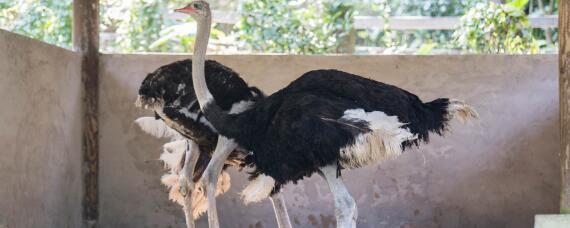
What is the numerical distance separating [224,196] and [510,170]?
2201mm

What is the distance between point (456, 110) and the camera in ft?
16.1

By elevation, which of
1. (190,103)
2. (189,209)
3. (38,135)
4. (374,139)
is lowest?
(189,209)

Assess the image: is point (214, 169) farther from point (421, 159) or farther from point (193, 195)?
point (421, 159)

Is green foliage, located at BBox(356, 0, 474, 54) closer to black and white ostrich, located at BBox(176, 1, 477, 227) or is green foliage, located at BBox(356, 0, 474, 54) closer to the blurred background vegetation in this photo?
the blurred background vegetation

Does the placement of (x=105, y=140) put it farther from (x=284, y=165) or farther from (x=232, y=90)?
(x=284, y=165)

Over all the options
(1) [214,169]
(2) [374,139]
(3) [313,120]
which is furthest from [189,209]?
(2) [374,139]

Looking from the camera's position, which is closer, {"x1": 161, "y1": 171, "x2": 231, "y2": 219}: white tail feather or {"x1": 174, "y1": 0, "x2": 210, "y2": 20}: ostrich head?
{"x1": 174, "y1": 0, "x2": 210, "y2": 20}: ostrich head

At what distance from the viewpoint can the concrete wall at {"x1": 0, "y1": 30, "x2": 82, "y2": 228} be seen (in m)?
5.15

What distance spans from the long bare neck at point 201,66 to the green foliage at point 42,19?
6484mm

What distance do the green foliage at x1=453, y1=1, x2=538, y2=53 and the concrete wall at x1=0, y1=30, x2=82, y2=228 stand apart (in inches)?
173

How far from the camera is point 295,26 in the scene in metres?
10.7

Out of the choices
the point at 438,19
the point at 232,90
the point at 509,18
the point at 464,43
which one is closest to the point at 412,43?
the point at 438,19

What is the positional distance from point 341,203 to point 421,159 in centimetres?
239

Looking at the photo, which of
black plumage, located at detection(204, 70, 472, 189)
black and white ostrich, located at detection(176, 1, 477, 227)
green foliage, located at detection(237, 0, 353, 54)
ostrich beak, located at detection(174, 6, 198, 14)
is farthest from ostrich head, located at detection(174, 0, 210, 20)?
green foliage, located at detection(237, 0, 353, 54)
